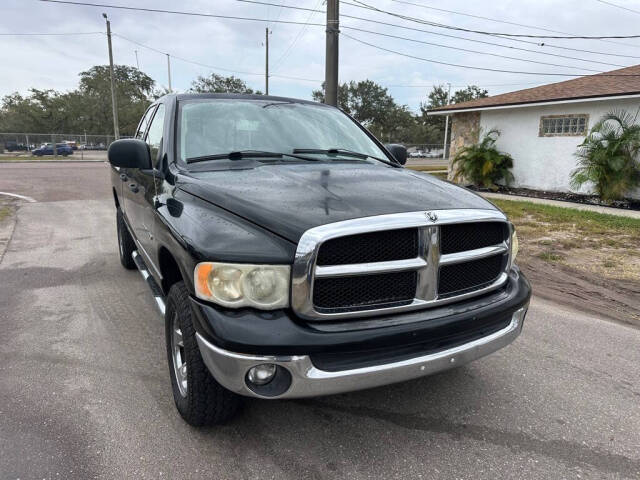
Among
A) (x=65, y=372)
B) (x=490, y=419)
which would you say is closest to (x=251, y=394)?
(x=490, y=419)

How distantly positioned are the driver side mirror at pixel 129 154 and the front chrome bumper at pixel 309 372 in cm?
157

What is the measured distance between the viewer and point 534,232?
7.97 m

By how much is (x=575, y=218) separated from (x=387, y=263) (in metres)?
8.75

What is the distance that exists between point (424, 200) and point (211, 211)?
107 cm

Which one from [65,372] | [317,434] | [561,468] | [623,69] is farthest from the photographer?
[623,69]

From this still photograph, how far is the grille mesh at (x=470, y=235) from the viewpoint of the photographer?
222 cm

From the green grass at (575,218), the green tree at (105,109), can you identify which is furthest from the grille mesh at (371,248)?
the green tree at (105,109)

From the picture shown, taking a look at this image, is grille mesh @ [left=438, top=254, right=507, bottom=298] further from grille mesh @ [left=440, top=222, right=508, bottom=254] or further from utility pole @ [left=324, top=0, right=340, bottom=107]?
utility pole @ [left=324, top=0, right=340, bottom=107]

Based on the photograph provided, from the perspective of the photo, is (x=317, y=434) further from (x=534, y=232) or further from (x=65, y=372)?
(x=534, y=232)

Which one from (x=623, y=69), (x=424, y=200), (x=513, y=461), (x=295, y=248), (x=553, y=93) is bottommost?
(x=513, y=461)

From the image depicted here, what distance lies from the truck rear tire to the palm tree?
37.8 ft

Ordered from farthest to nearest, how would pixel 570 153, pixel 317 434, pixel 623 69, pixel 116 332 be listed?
pixel 623 69, pixel 570 153, pixel 116 332, pixel 317 434

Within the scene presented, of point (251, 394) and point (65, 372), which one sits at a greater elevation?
point (251, 394)

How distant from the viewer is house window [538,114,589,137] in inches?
499
